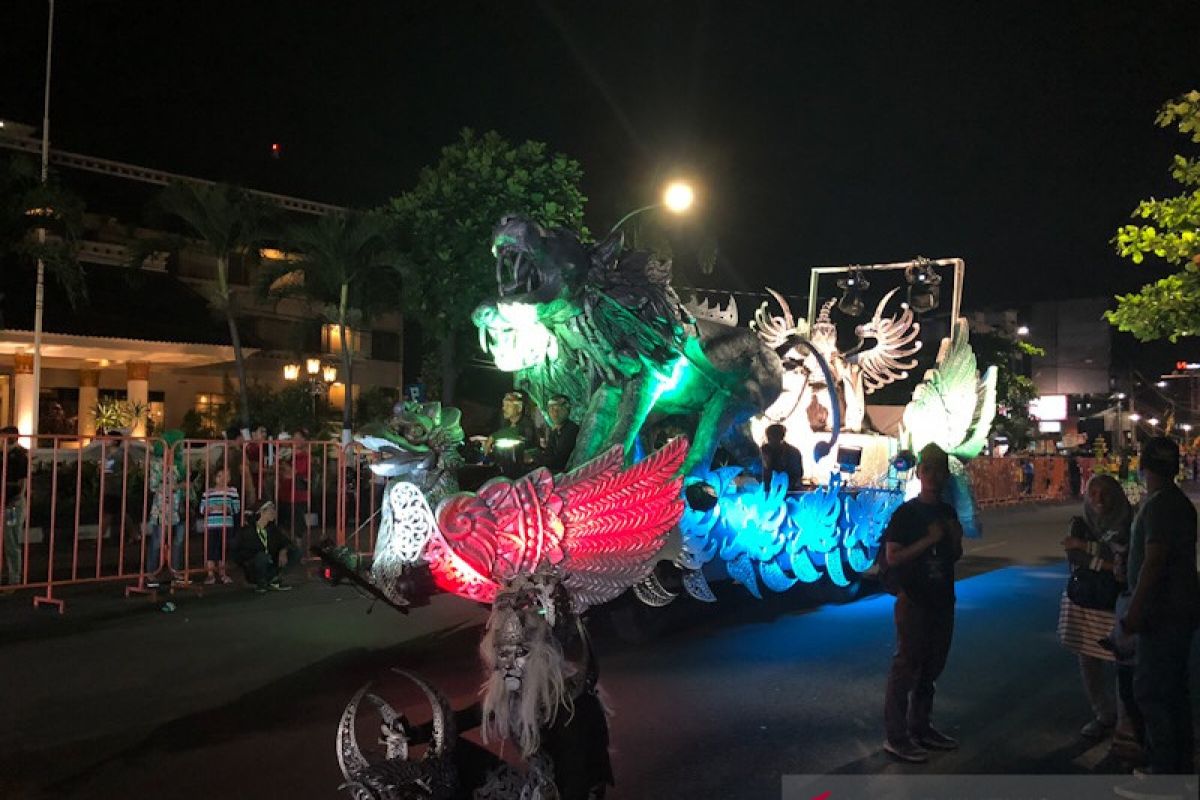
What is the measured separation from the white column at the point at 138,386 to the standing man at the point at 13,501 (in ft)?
53.5

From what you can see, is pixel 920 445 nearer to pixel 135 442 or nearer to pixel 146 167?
pixel 135 442

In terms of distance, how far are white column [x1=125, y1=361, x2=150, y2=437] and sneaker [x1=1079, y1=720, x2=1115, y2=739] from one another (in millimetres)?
24985

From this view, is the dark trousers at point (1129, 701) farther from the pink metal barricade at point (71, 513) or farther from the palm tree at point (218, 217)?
the palm tree at point (218, 217)

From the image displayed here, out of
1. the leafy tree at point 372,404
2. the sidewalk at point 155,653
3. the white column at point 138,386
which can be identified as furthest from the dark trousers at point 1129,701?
the leafy tree at point 372,404

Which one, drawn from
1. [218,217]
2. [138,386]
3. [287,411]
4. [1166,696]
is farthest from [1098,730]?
[138,386]

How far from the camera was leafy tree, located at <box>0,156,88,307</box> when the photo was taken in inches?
551

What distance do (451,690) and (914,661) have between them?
3.04 meters

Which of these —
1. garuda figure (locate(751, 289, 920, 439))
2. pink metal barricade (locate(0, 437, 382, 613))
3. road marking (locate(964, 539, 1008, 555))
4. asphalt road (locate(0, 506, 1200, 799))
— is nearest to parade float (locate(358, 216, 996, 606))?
asphalt road (locate(0, 506, 1200, 799))

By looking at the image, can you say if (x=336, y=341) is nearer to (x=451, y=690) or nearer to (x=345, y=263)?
(x=345, y=263)

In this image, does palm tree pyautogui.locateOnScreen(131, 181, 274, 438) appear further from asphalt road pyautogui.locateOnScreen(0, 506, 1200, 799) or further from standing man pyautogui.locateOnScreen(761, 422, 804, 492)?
standing man pyautogui.locateOnScreen(761, 422, 804, 492)

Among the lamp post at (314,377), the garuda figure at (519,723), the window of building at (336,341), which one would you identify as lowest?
the garuda figure at (519,723)

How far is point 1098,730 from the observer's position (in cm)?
549

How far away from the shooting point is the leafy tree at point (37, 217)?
14008mm

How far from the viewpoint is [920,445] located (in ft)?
37.2
